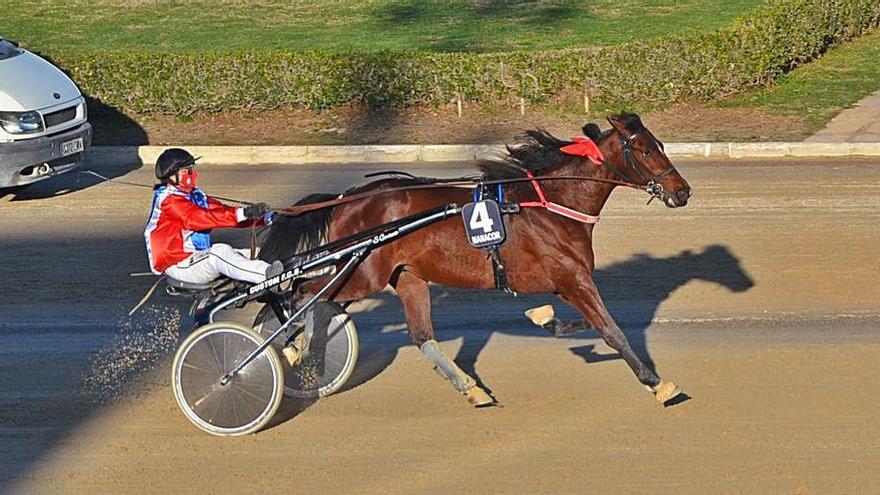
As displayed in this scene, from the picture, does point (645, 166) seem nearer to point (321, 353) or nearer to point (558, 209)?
point (558, 209)

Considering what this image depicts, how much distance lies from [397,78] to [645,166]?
382 inches

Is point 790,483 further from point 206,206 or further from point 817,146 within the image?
point 817,146

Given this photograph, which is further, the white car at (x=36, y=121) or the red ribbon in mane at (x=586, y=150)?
the white car at (x=36, y=121)

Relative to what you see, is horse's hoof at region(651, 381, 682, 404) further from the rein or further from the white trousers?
the white trousers

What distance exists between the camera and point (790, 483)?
6.05 metres

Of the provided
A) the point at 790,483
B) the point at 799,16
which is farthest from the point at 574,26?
the point at 790,483

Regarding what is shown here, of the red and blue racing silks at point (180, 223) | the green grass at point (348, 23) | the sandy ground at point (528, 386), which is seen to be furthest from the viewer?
the green grass at point (348, 23)

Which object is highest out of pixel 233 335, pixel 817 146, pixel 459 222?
pixel 459 222

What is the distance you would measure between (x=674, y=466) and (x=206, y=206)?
2.65m

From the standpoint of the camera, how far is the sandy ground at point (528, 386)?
6.28m

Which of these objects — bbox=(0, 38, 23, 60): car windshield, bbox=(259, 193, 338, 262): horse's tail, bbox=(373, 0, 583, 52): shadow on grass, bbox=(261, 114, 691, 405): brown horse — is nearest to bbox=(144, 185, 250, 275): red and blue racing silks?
bbox=(259, 193, 338, 262): horse's tail

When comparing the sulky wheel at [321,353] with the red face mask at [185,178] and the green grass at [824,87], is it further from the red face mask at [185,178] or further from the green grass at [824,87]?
the green grass at [824,87]

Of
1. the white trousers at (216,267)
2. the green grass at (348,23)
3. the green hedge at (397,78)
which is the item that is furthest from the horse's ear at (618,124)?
the green grass at (348,23)

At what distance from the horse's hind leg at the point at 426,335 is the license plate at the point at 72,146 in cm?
670
